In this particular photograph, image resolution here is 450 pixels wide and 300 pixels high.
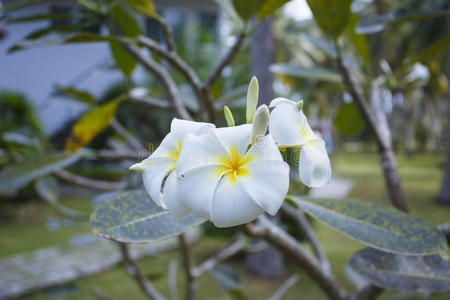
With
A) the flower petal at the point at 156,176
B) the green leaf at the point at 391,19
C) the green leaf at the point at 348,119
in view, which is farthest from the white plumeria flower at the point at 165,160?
the green leaf at the point at 348,119

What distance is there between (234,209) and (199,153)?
0.14ft

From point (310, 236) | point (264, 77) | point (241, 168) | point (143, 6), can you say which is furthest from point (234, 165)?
point (264, 77)

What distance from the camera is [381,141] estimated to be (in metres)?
0.67

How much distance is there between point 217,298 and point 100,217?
94.6 inches

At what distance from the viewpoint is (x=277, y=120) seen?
0.26m

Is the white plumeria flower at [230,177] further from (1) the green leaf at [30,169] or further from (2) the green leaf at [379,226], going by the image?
(1) the green leaf at [30,169]

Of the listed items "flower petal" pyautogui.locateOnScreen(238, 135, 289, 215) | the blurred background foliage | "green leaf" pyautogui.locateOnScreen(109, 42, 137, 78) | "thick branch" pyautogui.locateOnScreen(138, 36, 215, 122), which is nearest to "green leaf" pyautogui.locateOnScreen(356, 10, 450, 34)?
the blurred background foliage

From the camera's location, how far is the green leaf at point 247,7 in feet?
1.84

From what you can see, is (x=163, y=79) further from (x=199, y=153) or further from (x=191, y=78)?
(x=199, y=153)

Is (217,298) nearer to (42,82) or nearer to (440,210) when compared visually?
(440,210)

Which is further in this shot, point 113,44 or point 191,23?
point 191,23

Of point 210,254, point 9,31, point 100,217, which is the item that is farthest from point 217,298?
point 9,31

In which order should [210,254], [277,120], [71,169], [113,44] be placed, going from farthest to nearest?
[71,169]
[210,254]
[113,44]
[277,120]

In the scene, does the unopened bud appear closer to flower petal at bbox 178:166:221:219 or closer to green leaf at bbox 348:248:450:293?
flower petal at bbox 178:166:221:219
